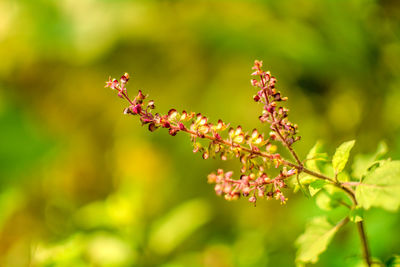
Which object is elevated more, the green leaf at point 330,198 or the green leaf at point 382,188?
the green leaf at point 330,198

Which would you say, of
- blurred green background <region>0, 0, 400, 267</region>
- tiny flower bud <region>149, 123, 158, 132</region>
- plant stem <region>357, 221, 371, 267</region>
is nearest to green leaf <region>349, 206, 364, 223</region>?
plant stem <region>357, 221, 371, 267</region>

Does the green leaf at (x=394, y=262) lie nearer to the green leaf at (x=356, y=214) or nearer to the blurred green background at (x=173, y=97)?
the green leaf at (x=356, y=214)

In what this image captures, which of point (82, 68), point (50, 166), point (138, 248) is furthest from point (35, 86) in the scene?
point (138, 248)

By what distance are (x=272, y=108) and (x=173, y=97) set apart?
5.57ft

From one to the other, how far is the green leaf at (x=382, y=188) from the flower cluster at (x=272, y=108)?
11 cm

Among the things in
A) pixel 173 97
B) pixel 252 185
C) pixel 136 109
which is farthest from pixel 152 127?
pixel 173 97

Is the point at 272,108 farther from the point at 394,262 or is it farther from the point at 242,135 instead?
the point at 394,262

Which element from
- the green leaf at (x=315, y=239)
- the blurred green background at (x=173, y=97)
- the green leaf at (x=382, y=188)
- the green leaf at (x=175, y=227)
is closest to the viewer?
the green leaf at (x=382, y=188)

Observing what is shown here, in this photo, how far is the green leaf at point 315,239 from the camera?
57 cm

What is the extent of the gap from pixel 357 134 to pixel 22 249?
4.45 feet

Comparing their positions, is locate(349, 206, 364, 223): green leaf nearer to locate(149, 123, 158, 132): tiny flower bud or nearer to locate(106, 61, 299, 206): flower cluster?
locate(106, 61, 299, 206): flower cluster

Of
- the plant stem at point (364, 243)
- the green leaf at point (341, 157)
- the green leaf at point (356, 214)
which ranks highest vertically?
the green leaf at point (341, 157)

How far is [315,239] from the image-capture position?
24.2 inches

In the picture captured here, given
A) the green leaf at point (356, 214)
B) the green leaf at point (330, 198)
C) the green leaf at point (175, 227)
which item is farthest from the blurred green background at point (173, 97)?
the green leaf at point (356, 214)
